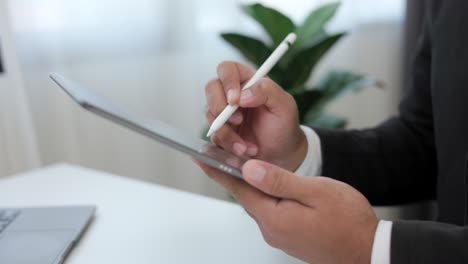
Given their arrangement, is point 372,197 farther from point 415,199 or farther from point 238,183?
point 238,183

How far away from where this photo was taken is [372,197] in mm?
756

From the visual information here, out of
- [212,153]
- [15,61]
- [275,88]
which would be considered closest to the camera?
[212,153]

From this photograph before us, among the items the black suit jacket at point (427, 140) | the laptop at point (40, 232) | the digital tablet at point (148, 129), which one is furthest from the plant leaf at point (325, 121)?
the digital tablet at point (148, 129)

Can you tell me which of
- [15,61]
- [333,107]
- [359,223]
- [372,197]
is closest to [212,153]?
[359,223]

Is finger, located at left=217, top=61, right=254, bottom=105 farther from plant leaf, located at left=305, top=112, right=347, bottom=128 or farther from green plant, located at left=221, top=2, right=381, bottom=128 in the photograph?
plant leaf, located at left=305, top=112, right=347, bottom=128

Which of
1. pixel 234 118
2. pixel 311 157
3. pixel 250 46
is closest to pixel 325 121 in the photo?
pixel 250 46

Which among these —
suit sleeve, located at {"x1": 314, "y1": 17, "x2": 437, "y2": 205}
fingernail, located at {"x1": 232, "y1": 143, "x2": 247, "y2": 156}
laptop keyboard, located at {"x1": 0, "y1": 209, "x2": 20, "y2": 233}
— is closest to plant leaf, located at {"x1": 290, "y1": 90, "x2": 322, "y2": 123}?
suit sleeve, located at {"x1": 314, "y1": 17, "x2": 437, "y2": 205}

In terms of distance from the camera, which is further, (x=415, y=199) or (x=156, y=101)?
(x=156, y=101)

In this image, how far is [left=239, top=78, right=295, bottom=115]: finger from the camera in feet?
1.80

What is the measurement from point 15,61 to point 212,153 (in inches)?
29.5

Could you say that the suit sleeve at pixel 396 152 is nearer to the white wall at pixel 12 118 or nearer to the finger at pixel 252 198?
the finger at pixel 252 198

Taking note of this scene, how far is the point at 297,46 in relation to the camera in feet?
3.76

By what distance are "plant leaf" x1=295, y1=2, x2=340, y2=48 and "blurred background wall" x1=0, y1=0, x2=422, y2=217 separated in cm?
27

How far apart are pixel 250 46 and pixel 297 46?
121 mm
